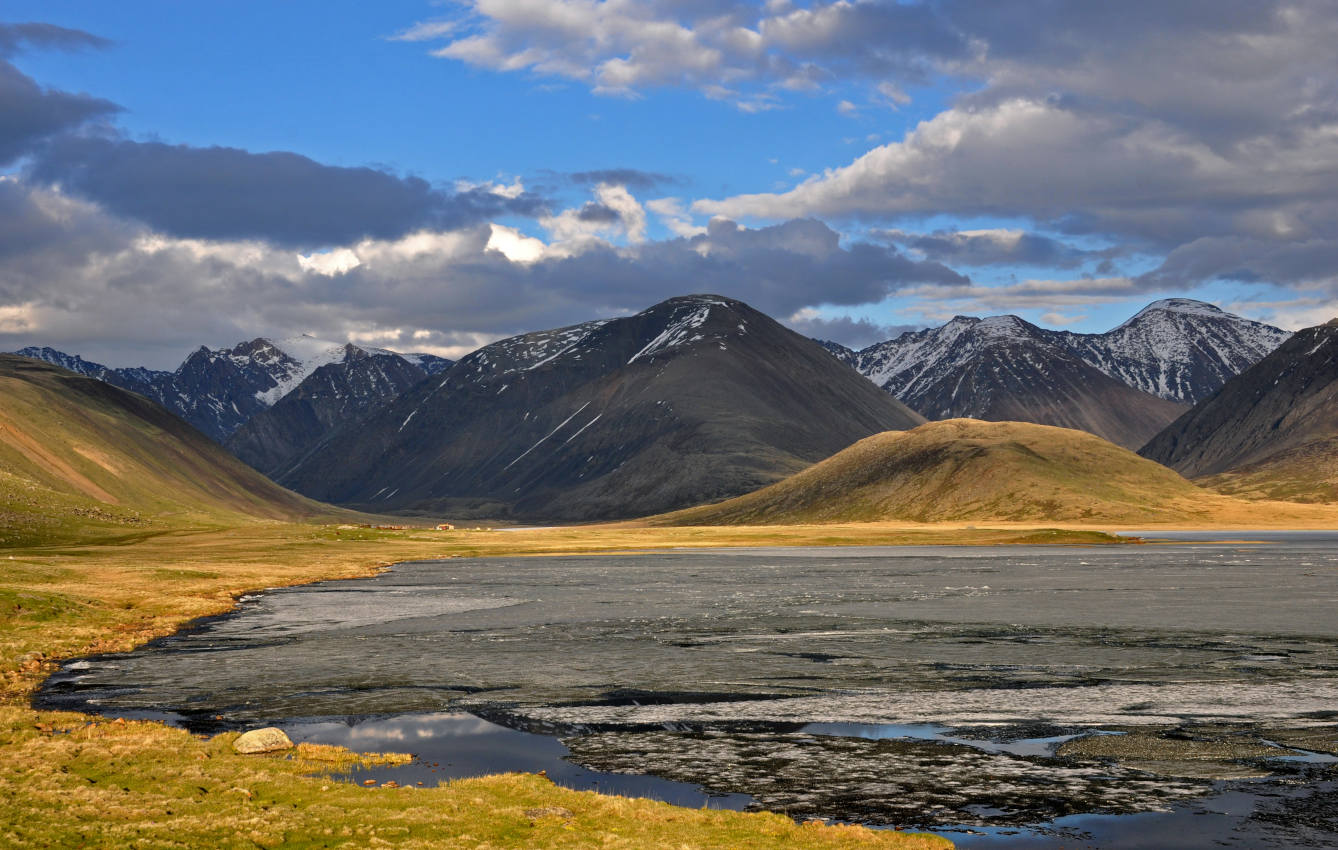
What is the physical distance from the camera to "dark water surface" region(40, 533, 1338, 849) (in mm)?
30688

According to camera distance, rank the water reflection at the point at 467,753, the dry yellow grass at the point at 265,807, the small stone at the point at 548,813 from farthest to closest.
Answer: the water reflection at the point at 467,753 < the small stone at the point at 548,813 < the dry yellow grass at the point at 265,807

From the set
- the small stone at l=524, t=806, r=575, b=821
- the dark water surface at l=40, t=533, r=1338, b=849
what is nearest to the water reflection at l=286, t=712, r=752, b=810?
the dark water surface at l=40, t=533, r=1338, b=849

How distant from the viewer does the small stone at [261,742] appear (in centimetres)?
3516

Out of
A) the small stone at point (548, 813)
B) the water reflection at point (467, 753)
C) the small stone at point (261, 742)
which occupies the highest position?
the small stone at point (548, 813)

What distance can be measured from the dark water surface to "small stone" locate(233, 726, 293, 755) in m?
2.71

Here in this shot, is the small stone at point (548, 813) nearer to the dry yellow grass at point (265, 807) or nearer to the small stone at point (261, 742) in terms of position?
the dry yellow grass at point (265, 807)

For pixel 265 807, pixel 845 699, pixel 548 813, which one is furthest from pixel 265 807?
pixel 845 699

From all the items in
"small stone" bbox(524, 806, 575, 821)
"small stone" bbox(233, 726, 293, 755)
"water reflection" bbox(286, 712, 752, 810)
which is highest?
"small stone" bbox(524, 806, 575, 821)

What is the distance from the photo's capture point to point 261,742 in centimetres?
3538

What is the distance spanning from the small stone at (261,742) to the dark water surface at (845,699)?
271cm

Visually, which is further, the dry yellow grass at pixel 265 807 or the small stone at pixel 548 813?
the small stone at pixel 548 813

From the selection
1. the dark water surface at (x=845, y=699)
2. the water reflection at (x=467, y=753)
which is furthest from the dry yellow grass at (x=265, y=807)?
the dark water surface at (x=845, y=699)

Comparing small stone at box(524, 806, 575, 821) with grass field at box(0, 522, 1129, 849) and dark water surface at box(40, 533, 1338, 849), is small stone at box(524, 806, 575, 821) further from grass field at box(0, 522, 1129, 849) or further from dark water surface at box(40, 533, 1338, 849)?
dark water surface at box(40, 533, 1338, 849)

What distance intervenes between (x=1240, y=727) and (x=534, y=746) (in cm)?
2455
